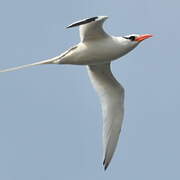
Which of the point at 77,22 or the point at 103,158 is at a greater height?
the point at 77,22

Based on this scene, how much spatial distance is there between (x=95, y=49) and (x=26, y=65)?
6.41 feet

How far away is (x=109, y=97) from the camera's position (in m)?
23.5

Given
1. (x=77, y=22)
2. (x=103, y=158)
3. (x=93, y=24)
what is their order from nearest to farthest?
1. (x=77, y=22)
2. (x=93, y=24)
3. (x=103, y=158)

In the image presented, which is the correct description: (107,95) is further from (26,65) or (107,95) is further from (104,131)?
(26,65)

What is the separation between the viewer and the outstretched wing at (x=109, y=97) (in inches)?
905

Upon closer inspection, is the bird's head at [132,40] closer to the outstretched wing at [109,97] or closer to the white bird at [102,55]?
the white bird at [102,55]

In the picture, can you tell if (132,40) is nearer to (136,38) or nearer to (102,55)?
(136,38)

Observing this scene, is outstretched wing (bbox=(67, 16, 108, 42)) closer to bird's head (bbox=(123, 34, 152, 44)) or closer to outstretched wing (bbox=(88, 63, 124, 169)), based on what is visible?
bird's head (bbox=(123, 34, 152, 44))

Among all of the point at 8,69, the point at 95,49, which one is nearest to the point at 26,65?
the point at 8,69

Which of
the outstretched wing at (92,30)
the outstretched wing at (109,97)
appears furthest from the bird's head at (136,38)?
the outstretched wing at (109,97)

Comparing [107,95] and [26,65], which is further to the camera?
[107,95]

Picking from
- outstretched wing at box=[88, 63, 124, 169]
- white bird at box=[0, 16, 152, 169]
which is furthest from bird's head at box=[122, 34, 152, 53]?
outstretched wing at box=[88, 63, 124, 169]

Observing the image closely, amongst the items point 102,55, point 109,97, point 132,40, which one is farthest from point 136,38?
point 109,97

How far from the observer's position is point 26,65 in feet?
68.4
